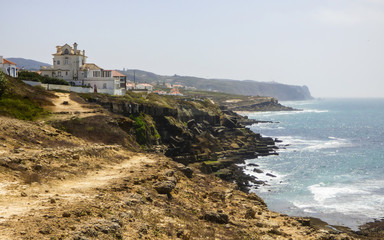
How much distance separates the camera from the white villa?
7700 centimetres

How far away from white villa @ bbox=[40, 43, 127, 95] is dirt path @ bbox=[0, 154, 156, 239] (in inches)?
2161

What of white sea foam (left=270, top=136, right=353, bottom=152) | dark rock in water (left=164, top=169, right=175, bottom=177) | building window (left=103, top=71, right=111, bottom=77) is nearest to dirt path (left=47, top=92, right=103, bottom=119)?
dark rock in water (left=164, top=169, right=175, bottom=177)

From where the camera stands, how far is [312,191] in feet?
169

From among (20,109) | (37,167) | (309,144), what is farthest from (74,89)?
(309,144)

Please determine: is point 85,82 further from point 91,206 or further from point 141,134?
point 91,206

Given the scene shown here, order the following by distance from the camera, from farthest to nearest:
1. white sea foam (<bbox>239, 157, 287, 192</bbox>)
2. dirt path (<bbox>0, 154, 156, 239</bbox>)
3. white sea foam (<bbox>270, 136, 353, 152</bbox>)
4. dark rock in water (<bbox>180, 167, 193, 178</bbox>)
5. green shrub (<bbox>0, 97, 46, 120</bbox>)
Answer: white sea foam (<bbox>270, 136, 353, 152</bbox>) → white sea foam (<bbox>239, 157, 287, 192</bbox>) → green shrub (<bbox>0, 97, 46, 120</bbox>) → dark rock in water (<bbox>180, 167, 193, 178</bbox>) → dirt path (<bbox>0, 154, 156, 239</bbox>)

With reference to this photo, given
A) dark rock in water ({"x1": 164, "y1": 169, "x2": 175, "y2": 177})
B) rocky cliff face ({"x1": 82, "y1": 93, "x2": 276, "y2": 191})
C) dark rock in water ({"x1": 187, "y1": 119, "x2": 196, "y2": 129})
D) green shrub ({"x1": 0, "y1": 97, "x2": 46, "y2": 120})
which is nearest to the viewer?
dark rock in water ({"x1": 164, "y1": 169, "x2": 175, "y2": 177})

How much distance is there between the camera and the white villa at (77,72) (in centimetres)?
7700

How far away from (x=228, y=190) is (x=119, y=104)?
120ft

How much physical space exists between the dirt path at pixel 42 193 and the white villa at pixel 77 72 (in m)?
54.9

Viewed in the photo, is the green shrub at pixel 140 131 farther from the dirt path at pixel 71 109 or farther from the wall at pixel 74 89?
the wall at pixel 74 89

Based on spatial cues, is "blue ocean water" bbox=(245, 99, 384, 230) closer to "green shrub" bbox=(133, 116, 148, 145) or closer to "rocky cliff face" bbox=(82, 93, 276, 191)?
"rocky cliff face" bbox=(82, 93, 276, 191)

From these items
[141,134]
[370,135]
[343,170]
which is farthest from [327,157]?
[370,135]

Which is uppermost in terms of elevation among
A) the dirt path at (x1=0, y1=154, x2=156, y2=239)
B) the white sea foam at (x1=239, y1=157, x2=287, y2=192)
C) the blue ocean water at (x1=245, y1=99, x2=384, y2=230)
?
the dirt path at (x1=0, y1=154, x2=156, y2=239)
